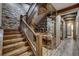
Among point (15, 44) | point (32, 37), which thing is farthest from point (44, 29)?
point (15, 44)

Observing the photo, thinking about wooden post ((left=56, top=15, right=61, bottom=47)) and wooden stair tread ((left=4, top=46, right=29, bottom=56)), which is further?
wooden post ((left=56, top=15, right=61, bottom=47))

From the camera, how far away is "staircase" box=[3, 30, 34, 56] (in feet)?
5.49

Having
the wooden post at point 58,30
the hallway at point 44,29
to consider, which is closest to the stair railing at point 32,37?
the hallway at point 44,29

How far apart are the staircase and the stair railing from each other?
0.07 m

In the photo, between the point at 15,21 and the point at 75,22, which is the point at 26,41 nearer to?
the point at 15,21

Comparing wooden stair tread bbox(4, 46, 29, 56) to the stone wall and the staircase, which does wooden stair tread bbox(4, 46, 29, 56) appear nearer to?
the staircase

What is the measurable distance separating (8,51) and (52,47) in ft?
2.36

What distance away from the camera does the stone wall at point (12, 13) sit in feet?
5.49

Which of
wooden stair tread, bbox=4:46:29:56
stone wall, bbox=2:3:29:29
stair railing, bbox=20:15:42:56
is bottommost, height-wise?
wooden stair tread, bbox=4:46:29:56

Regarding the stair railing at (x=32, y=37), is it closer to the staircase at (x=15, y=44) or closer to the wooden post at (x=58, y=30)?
the staircase at (x=15, y=44)

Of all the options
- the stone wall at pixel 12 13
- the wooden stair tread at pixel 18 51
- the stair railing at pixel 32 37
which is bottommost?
the wooden stair tread at pixel 18 51

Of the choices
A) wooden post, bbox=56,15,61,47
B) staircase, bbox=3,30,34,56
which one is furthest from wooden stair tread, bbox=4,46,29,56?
wooden post, bbox=56,15,61,47

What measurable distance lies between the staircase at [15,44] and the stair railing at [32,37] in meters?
0.07

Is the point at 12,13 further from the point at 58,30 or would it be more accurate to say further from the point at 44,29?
the point at 58,30
